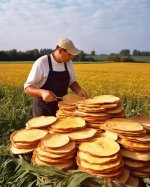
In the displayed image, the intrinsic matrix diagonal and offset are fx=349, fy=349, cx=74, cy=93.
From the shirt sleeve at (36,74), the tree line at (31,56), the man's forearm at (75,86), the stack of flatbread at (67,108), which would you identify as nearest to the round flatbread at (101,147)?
the stack of flatbread at (67,108)

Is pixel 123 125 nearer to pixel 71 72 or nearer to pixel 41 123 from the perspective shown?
pixel 41 123

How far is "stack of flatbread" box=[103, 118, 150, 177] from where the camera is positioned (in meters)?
2.94

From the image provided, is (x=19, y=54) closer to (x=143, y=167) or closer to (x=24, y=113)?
(x=24, y=113)

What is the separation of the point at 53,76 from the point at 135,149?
206 cm

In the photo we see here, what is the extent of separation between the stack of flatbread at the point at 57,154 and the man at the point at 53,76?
1.21 meters

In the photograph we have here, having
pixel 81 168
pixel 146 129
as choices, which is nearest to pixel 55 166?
pixel 81 168

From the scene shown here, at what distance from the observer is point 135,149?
9.70 feet

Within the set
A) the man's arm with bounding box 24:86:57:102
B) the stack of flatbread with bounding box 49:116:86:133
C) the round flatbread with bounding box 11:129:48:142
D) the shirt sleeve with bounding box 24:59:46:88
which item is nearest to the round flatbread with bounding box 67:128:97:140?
the stack of flatbread with bounding box 49:116:86:133

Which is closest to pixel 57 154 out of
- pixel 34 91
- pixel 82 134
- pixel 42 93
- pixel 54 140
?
pixel 54 140

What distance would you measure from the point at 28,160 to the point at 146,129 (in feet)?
3.72

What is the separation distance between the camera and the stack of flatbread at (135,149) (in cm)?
294

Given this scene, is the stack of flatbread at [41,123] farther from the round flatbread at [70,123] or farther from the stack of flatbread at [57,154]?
the stack of flatbread at [57,154]

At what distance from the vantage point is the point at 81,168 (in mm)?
2846

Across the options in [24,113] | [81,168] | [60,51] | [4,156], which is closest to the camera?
[81,168]
